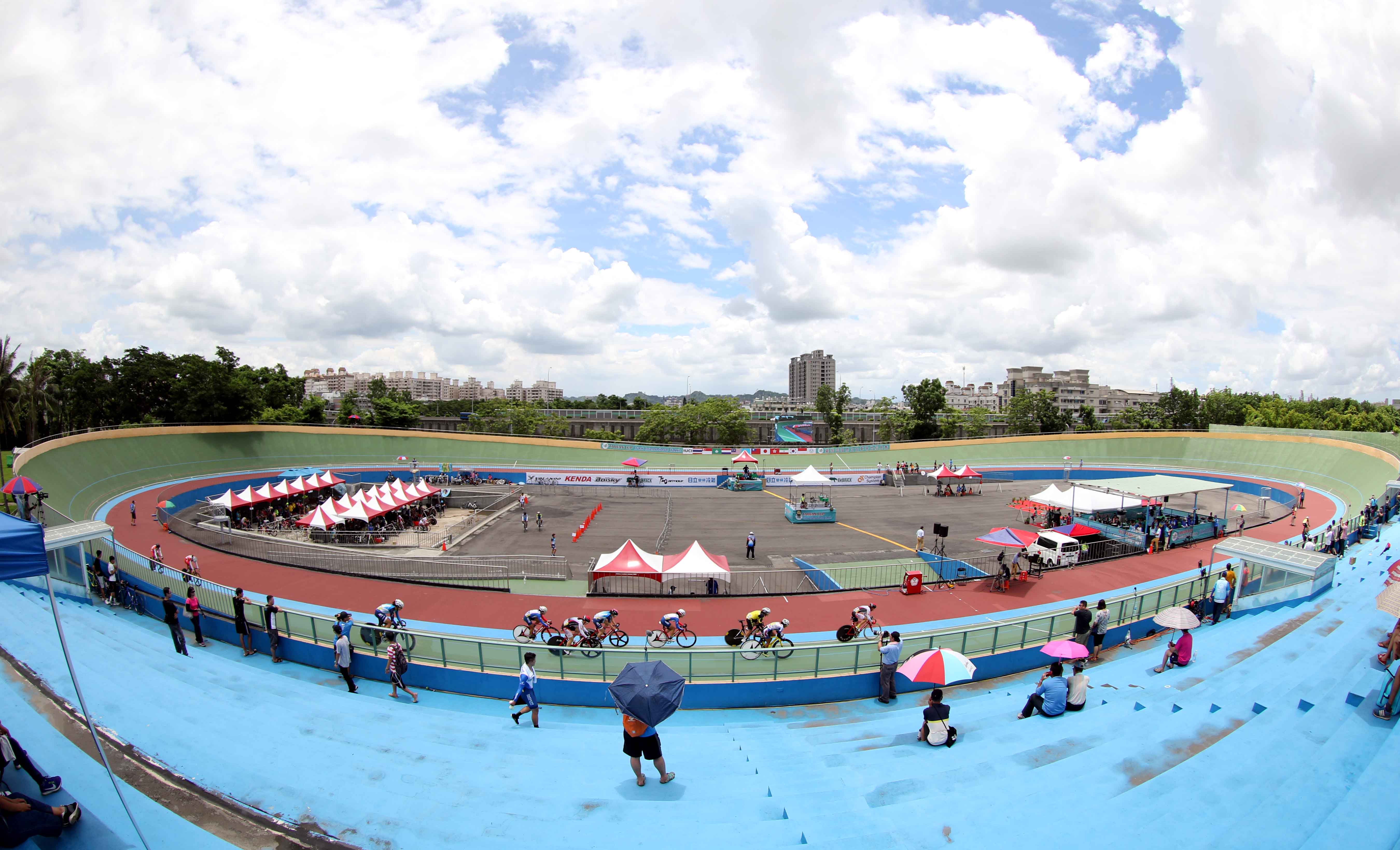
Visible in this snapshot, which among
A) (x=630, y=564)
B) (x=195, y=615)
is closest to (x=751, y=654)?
(x=630, y=564)

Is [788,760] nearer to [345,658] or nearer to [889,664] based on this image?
[889,664]

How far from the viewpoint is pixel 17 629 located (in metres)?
9.89

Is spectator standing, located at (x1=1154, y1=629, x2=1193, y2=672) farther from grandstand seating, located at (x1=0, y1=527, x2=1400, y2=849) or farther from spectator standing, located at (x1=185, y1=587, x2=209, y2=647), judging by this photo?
spectator standing, located at (x1=185, y1=587, x2=209, y2=647)

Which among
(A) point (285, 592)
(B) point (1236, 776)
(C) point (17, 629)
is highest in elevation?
(C) point (17, 629)

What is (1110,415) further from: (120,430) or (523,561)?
(120,430)

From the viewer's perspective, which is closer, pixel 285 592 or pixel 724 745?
pixel 724 745

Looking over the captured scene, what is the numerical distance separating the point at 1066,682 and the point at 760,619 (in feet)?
21.6

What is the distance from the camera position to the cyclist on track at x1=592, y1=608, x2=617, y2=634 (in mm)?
14586

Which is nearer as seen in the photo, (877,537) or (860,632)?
(860,632)

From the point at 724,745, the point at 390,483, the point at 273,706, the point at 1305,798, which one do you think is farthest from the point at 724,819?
the point at 390,483

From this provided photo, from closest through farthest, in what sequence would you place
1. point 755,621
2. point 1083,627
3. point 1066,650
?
point 1066,650
point 1083,627
point 755,621

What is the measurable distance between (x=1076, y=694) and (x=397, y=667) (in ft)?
41.8

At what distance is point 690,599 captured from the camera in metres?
18.5

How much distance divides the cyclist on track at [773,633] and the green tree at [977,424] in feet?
256
